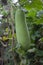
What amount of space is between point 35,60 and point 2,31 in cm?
51

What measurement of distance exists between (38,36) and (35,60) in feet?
0.53

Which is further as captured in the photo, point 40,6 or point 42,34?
point 42,34

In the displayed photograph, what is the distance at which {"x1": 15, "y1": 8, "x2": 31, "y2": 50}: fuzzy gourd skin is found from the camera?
831 millimetres

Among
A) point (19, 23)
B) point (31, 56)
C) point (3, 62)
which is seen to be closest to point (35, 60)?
point (31, 56)

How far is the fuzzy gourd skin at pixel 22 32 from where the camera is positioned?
2.72ft

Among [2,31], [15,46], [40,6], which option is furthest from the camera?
[2,31]

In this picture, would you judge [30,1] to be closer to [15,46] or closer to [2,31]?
[15,46]

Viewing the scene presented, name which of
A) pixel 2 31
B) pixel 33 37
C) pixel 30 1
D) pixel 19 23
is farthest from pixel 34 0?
pixel 2 31

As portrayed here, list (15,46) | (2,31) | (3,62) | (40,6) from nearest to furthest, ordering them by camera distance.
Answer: (40,6), (15,46), (2,31), (3,62)

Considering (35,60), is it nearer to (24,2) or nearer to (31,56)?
(31,56)

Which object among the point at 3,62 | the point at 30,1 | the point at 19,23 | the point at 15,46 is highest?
the point at 30,1

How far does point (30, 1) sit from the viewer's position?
2.86 ft

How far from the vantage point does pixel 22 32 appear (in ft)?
2.77

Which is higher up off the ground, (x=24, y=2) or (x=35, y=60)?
(x=24, y=2)
